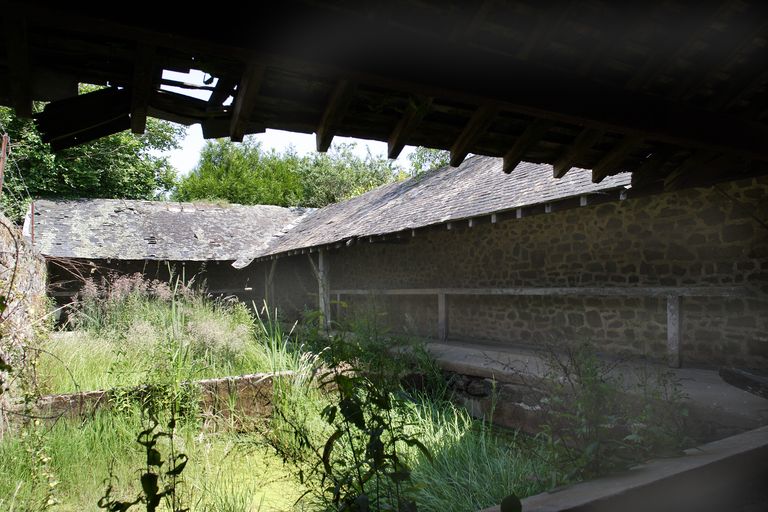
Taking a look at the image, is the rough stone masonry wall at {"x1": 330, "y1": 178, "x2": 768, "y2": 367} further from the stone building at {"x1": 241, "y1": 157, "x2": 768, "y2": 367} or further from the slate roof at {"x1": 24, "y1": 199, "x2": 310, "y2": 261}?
the slate roof at {"x1": 24, "y1": 199, "x2": 310, "y2": 261}

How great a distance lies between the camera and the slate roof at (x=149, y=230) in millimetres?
13992

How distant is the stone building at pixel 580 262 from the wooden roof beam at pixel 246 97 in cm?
118

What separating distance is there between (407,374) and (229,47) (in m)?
5.14

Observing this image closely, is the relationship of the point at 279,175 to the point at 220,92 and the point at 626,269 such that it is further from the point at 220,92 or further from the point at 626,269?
the point at 220,92

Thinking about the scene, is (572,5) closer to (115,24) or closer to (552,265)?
(115,24)

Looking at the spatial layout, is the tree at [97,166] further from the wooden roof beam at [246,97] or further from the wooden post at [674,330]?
the wooden post at [674,330]

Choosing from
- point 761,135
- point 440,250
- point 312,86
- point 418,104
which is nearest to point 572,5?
point 418,104

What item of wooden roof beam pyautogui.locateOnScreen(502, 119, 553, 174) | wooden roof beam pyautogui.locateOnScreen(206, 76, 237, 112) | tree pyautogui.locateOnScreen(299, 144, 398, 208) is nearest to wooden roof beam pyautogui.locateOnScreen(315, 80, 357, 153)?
wooden roof beam pyautogui.locateOnScreen(206, 76, 237, 112)

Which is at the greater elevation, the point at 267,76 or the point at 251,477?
the point at 267,76

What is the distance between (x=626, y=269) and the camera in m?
6.53

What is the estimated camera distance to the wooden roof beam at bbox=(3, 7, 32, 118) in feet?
5.13

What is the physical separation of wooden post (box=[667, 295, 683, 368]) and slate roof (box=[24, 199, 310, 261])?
12.6m

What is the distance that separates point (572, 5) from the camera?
1.92m

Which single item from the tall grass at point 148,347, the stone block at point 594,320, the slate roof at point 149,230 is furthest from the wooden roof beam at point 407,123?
the slate roof at point 149,230
